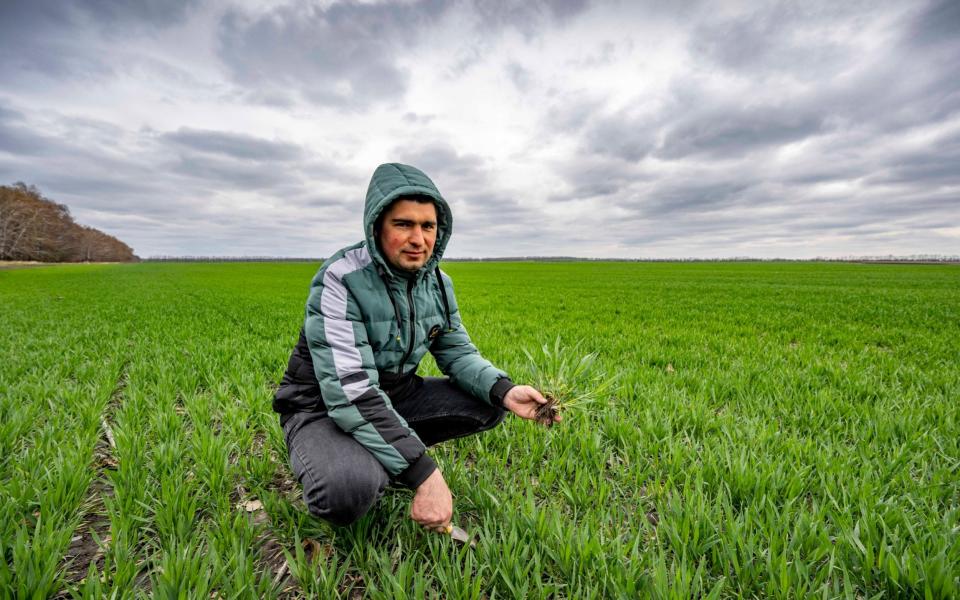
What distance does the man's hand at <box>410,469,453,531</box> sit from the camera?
178 centimetres

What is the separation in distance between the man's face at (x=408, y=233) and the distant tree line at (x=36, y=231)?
9869 cm

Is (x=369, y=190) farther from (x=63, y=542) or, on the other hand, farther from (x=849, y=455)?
(x=849, y=455)

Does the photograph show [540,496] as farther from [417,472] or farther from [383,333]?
[383,333]

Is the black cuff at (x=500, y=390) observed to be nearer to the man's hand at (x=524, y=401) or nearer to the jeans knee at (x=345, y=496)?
the man's hand at (x=524, y=401)

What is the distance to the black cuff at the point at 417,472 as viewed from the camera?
72.7 inches

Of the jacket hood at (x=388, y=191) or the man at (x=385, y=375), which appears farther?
the jacket hood at (x=388, y=191)

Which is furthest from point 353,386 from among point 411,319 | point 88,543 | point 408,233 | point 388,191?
point 88,543

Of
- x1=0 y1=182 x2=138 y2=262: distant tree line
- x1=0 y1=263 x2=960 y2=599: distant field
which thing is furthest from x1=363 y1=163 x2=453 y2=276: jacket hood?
x1=0 y1=182 x2=138 y2=262: distant tree line

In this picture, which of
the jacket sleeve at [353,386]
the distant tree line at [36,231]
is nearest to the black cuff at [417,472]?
the jacket sleeve at [353,386]

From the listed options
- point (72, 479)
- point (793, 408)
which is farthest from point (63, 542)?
point (793, 408)

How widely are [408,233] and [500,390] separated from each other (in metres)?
1.09

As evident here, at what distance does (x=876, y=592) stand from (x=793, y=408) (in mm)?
2407

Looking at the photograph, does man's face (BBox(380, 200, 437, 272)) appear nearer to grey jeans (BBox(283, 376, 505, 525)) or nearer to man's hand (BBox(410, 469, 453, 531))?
grey jeans (BBox(283, 376, 505, 525))

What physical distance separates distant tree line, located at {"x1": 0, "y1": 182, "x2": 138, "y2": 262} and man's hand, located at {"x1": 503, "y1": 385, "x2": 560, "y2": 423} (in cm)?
9920
